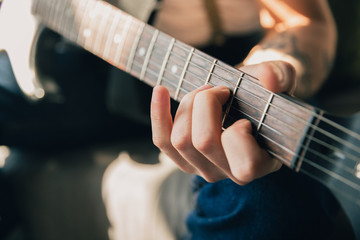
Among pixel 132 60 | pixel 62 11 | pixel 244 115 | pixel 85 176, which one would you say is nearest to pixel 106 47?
pixel 132 60

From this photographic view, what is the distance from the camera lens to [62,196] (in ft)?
2.72

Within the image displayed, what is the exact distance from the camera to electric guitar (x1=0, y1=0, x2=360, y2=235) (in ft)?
1.12

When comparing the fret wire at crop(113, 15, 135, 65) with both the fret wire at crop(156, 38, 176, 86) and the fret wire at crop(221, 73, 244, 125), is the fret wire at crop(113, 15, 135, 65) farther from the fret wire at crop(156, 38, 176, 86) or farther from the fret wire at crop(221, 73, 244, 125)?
the fret wire at crop(221, 73, 244, 125)

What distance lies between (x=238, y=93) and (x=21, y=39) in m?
0.70

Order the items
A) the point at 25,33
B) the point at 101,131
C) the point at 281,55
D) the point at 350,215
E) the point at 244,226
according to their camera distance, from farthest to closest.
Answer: the point at 101,131
the point at 25,33
the point at 281,55
the point at 244,226
the point at 350,215

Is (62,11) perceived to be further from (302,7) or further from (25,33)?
(302,7)

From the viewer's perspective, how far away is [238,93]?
407mm

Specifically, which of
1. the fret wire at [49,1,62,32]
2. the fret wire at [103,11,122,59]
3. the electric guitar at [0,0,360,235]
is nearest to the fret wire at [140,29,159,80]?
the electric guitar at [0,0,360,235]

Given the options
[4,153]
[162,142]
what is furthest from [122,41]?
[4,153]

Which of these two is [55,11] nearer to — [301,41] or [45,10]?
[45,10]

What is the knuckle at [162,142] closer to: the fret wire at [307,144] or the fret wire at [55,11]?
the fret wire at [307,144]

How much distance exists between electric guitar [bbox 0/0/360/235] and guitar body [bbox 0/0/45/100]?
166 millimetres

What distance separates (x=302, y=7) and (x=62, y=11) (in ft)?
1.86

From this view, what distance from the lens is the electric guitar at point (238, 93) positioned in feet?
1.12
